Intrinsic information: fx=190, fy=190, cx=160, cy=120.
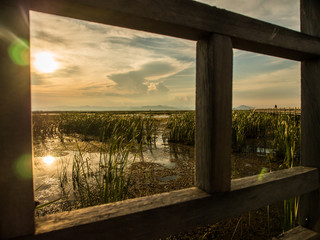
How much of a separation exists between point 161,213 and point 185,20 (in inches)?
28.7

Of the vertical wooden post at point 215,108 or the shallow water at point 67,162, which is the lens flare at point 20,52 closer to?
the vertical wooden post at point 215,108

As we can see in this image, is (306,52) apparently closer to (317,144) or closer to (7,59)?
(317,144)

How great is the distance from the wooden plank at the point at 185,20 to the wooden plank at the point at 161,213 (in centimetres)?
66

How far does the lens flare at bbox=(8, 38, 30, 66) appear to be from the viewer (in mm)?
502

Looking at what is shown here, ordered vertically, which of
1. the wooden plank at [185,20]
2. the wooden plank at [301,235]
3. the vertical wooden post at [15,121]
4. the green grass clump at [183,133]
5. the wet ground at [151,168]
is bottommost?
the wet ground at [151,168]

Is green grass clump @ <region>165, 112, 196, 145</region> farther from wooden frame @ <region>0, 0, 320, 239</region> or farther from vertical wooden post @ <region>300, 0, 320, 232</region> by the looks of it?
wooden frame @ <region>0, 0, 320, 239</region>

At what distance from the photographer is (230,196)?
851 mm

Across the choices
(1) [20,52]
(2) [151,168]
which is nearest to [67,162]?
(2) [151,168]

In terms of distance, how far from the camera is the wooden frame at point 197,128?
51 cm

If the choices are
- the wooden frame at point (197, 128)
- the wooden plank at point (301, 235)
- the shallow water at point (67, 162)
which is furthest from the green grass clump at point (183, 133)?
the wooden frame at point (197, 128)

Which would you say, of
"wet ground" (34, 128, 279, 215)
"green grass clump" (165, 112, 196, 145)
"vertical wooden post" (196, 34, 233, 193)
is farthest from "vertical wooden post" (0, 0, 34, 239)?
"green grass clump" (165, 112, 196, 145)

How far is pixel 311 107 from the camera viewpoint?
1174mm

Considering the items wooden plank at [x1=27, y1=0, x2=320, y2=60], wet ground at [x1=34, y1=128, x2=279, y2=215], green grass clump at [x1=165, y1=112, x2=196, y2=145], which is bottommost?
wet ground at [x1=34, y1=128, x2=279, y2=215]

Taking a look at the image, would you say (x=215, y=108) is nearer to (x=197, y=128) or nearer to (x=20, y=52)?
(x=197, y=128)
